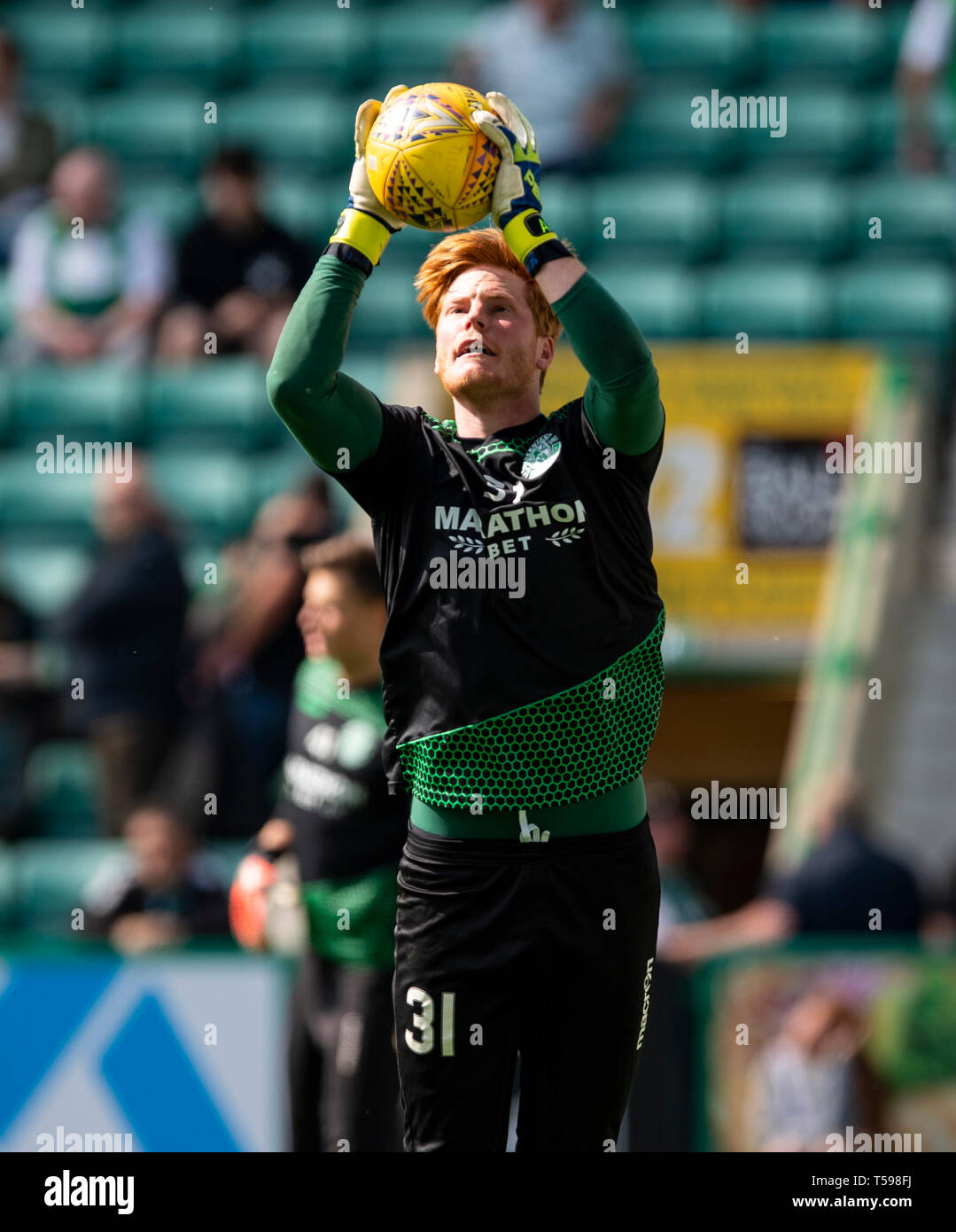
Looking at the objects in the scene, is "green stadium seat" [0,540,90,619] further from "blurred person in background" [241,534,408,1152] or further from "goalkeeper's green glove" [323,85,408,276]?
"goalkeeper's green glove" [323,85,408,276]

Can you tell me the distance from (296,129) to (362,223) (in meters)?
7.53

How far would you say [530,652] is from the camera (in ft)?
9.80

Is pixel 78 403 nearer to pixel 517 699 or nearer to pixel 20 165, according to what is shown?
pixel 20 165

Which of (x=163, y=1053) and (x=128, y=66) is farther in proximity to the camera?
(x=128, y=66)

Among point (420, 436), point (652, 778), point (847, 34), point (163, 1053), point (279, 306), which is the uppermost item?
point (847, 34)

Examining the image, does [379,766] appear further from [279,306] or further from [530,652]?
[279,306]

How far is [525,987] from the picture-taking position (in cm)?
300

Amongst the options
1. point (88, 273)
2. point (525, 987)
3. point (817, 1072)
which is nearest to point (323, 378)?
point (525, 987)

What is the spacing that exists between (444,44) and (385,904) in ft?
23.4

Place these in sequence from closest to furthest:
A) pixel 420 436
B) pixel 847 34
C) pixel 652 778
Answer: pixel 420 436, pixel 652 778, pixel 847 34

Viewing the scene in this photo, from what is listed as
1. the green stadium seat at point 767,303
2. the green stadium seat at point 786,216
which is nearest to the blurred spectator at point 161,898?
the green stadium seat at point 767,303

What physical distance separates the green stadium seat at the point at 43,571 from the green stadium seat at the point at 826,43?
15.8ft

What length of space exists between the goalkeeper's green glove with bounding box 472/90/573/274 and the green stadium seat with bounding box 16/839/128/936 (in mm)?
4450

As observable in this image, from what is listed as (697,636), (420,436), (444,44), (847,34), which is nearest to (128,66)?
(444,44)
